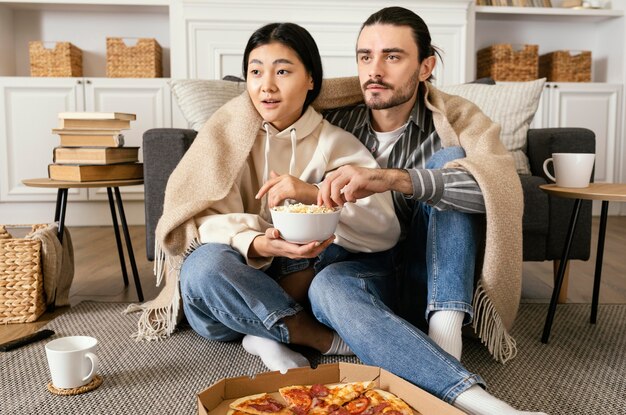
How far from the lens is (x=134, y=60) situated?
3.65 m

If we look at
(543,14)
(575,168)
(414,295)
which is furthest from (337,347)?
(543,14)

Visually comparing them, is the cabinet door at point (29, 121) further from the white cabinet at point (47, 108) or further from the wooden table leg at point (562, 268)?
the wooden table leg at point (562, 268)

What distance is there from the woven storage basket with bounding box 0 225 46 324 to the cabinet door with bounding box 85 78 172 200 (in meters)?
1.92

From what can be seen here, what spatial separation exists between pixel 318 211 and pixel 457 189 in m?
0.33

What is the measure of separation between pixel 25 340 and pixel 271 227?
0.71m

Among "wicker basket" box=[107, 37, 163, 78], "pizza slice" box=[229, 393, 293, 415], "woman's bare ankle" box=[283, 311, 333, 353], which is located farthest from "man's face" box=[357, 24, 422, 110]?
"wicker basket" box=[107, 37, 163, 78]

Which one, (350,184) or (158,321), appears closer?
(350,184)

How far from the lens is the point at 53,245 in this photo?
6.05ft

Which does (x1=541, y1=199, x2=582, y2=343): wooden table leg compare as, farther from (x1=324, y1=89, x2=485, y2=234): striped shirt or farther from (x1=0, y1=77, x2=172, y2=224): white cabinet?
(x1=0, y1=77, x2=172, y2=224): white cabinet

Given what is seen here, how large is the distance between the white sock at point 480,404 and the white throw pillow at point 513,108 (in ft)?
4.23

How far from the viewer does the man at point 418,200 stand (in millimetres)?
1121

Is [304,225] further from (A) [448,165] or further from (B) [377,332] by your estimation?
(A) [448,165]

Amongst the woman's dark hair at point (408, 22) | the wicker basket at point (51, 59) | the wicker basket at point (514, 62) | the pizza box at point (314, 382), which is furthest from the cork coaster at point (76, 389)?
the wicker basket at point (514, 62)

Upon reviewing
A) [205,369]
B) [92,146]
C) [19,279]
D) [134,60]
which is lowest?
[205,369]
